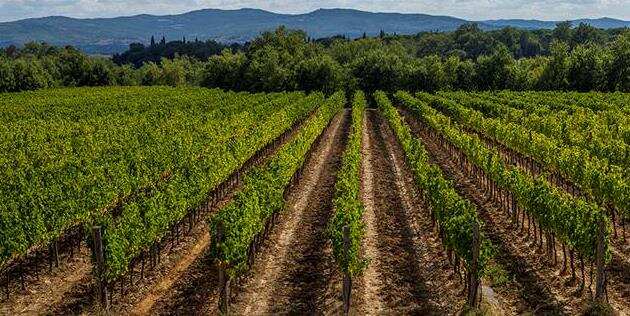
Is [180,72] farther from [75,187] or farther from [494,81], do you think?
[75,187]

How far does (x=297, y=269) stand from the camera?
18500 millimetres

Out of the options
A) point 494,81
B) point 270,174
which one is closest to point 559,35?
point 494,81

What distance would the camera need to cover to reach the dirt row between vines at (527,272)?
51.1ft

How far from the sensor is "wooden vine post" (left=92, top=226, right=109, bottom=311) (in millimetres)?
14983

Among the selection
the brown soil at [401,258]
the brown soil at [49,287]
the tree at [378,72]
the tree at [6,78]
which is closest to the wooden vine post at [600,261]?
the brown soil at [401,258]

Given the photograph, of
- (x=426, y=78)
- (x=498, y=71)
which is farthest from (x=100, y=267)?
(x=498, y=71)

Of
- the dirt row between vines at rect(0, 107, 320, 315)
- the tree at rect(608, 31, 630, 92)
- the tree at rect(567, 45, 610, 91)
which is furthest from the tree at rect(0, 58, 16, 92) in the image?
the dirt row between vines at rect(0, 107, 320, 315)

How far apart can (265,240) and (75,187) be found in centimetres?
712

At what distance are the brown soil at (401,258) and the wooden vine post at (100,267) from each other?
6.41 meters

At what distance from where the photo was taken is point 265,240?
21172mm

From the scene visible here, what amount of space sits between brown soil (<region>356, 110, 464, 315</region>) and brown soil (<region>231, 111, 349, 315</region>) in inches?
42.9

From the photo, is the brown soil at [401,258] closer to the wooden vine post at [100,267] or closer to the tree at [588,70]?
the wooden vine post at [100,267]

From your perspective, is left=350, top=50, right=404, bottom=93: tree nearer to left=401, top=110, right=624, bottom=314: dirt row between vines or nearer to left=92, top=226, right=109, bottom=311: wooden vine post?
left=401, top=110, right=624, bottom=314: dirt row between vines

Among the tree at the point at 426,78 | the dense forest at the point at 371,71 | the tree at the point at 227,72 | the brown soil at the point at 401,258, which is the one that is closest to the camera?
the brown soil at the point at 401,258
